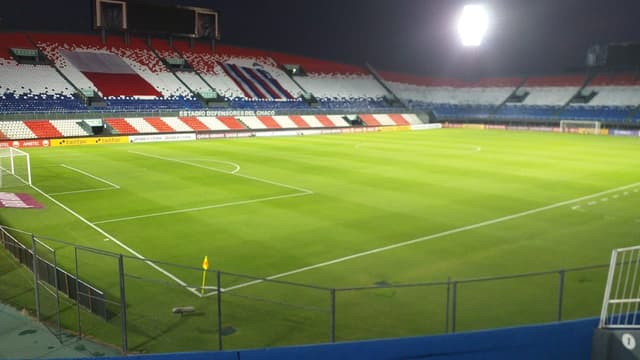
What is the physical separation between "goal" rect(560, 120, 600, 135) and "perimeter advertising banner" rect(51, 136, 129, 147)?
2064 inches

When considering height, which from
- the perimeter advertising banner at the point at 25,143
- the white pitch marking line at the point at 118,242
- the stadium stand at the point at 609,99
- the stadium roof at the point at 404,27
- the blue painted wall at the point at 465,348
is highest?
the stadium roof at the point at 404,27

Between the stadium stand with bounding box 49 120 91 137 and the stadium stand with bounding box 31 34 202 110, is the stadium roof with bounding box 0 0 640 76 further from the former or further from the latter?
the stadium stand with bounding box 49 120 91 137

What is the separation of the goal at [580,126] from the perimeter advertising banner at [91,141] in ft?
172

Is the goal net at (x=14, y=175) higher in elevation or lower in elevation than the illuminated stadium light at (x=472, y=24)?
lower

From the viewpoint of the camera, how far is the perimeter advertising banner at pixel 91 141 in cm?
4494

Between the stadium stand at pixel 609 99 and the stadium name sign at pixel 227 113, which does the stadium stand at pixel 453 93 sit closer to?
the stadium stand at pixel 609 99

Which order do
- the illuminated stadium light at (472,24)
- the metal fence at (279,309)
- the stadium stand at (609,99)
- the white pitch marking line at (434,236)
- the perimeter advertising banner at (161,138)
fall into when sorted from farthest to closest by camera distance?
the illuminated stadium light at (472,24) → the stadium stand at (609,99) → the perimeter advertising banner at (161,138) → the white pitch marking line at (434,236) → the metal fence at (279,309)

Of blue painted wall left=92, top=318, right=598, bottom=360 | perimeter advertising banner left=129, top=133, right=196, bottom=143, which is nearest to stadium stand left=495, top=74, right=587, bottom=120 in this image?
perimeter advertising banner left=129, top=133, right=196, bottom=143

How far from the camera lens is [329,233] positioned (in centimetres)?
1727

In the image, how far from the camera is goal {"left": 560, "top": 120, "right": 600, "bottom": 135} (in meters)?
64.4

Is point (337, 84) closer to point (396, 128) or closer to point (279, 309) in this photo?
point (396, 128)

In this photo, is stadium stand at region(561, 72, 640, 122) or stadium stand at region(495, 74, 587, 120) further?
stadium stand at region(495, 74, 587, 120)

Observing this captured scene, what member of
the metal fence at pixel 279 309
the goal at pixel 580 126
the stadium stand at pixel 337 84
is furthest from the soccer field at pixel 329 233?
the stadium stand at pixel 337 84

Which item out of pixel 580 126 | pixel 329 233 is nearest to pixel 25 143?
pixel 329 233
